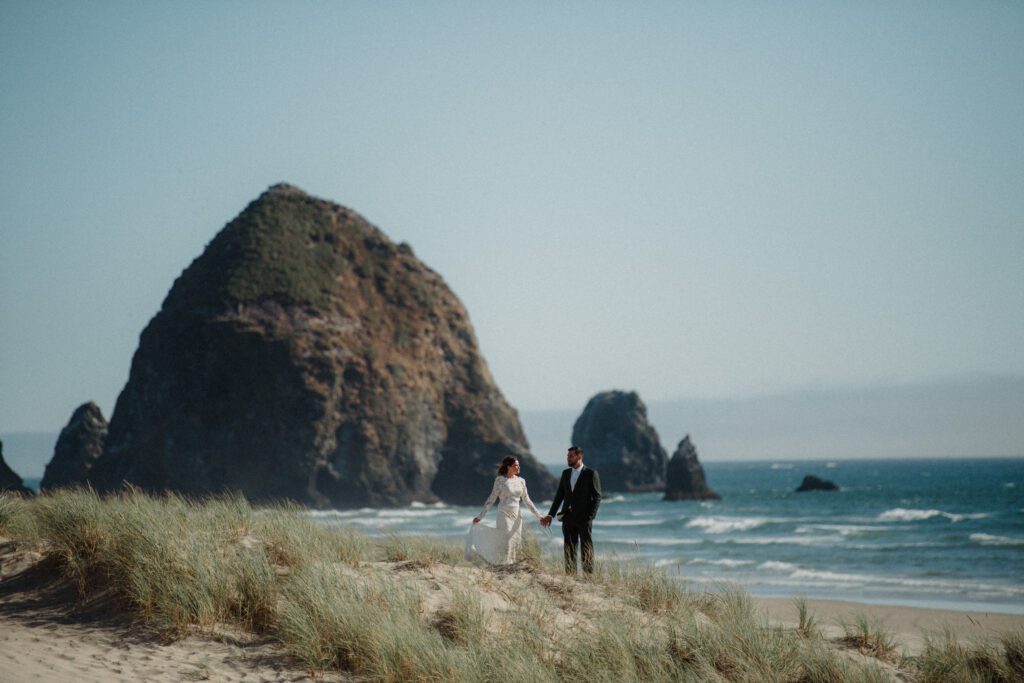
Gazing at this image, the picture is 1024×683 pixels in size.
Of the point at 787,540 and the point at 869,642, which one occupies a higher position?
the point at 869,642

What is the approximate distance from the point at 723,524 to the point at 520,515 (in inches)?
1500

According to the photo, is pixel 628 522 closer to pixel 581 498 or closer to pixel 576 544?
pixel 576 544

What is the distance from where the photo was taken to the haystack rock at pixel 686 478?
242 ft

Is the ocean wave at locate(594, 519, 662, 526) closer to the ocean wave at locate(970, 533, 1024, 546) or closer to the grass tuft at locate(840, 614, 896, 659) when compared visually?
the ocean wave at locate(970, 533, 1024, 546)

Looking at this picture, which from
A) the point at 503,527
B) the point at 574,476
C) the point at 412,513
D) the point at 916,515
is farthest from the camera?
the point at 412,513

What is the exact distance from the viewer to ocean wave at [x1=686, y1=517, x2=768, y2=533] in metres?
43.4

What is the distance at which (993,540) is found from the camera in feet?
111

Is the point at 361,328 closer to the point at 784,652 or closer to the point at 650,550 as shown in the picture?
the point at 650,550

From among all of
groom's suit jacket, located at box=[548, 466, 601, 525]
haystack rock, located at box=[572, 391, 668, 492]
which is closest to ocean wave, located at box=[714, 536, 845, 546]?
groom's suit jacket, located at box=[548, 466, 601, 525]

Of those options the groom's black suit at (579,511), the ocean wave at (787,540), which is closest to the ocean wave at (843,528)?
the ocean wave at (787,540)

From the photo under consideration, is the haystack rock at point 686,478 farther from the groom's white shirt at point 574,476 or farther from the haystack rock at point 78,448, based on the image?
the groom's white shirt at point 574,476

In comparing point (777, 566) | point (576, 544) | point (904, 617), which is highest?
point (576, 544)

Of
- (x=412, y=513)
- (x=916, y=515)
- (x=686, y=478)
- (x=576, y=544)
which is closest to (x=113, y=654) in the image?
(x=576, y=544)

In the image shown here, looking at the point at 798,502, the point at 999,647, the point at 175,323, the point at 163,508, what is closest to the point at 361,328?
the point at 175,323
